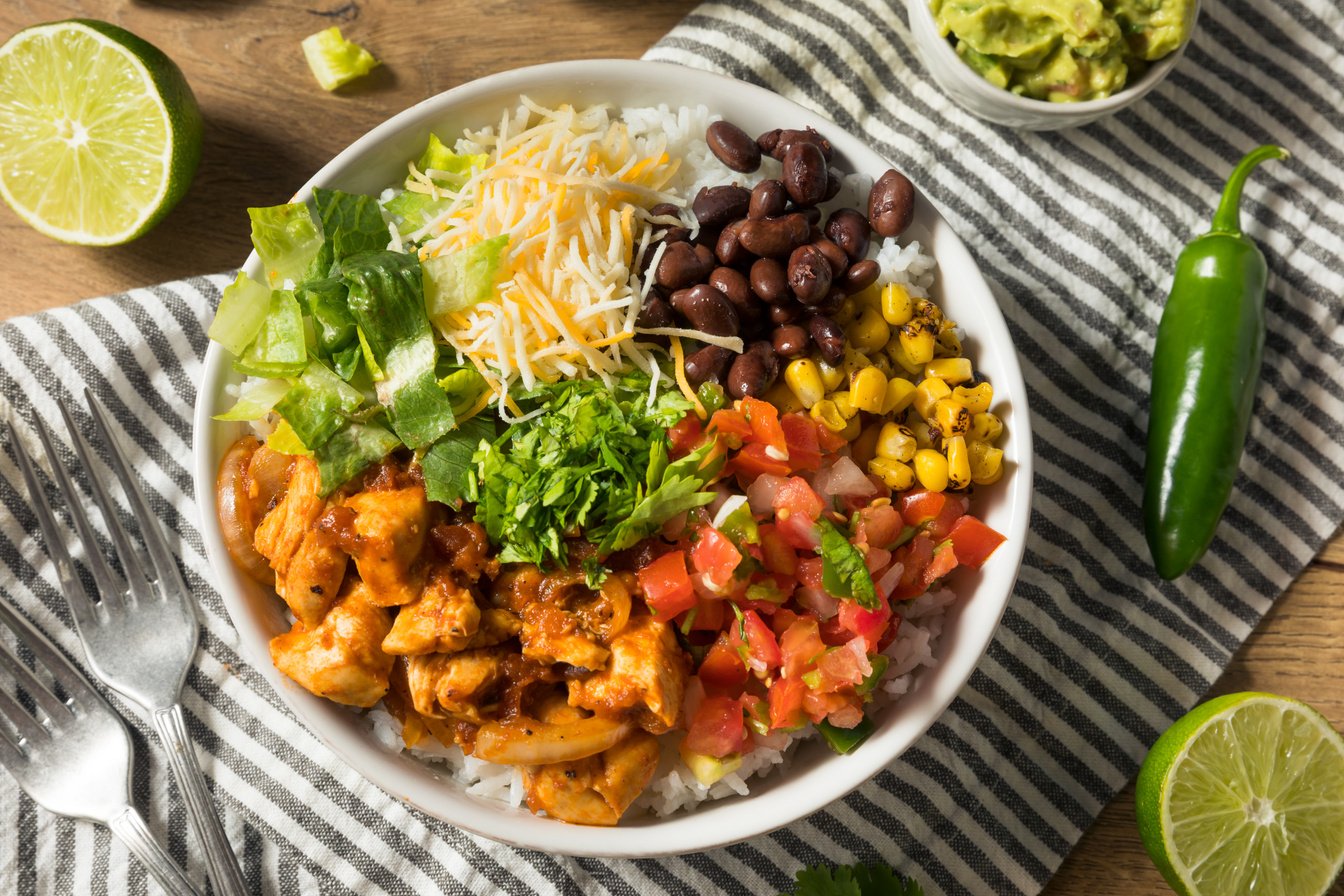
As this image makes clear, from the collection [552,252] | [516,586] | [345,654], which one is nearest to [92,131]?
[552,252]

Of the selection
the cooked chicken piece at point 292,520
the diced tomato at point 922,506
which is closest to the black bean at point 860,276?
the diced tomato at point 922,506

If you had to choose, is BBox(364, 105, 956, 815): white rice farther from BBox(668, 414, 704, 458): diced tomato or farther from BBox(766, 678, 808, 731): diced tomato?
BBox(668, 414, 704, 458): diced tomato

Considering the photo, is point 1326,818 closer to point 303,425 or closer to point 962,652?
point 962,652

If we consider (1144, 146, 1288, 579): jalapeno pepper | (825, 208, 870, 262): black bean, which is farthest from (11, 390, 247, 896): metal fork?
(1144, 146, 1288, 579): jalapeno pepper

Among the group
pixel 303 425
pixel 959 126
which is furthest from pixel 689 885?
pixel 959 126

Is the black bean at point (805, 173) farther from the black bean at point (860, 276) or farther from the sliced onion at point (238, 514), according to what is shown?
the sliced onion at point (238, 514)

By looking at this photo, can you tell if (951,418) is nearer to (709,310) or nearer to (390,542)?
(709,310)
